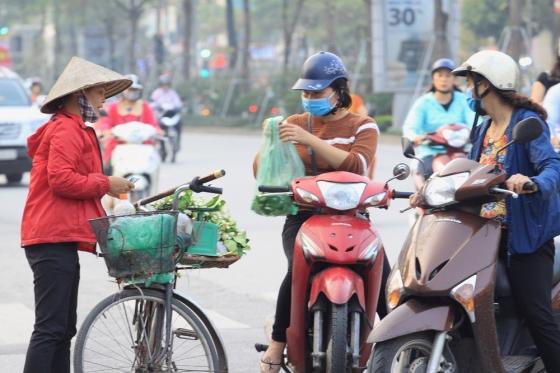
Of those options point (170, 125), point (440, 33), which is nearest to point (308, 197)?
point (170, 125)

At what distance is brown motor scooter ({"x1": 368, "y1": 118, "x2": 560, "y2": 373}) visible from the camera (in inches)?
213

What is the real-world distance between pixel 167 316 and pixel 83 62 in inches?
47.0

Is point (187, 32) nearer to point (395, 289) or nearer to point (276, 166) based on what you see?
point (276, 166)

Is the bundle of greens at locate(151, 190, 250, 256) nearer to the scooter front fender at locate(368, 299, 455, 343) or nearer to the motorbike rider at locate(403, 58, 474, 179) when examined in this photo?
the scooter front fender at locate(368, 299, 455, 343)

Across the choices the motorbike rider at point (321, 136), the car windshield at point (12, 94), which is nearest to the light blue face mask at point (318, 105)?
the motorbike rider at point (321, 136)

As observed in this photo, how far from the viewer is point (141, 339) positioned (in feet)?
19.5

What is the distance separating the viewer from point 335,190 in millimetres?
6184

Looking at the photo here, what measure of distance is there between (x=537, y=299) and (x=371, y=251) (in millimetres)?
806

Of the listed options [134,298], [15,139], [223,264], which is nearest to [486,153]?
[223,264]

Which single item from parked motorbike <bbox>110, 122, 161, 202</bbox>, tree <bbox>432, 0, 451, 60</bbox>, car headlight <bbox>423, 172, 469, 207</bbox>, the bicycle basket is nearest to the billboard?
tree <bbox>432, 0, 451, 60</bbox>

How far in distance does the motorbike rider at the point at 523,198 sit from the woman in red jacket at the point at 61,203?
55.7 inches

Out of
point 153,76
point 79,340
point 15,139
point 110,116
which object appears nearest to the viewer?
point 79,340

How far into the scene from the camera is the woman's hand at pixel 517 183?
5.59 meters

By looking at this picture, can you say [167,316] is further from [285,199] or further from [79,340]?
[285,199]
